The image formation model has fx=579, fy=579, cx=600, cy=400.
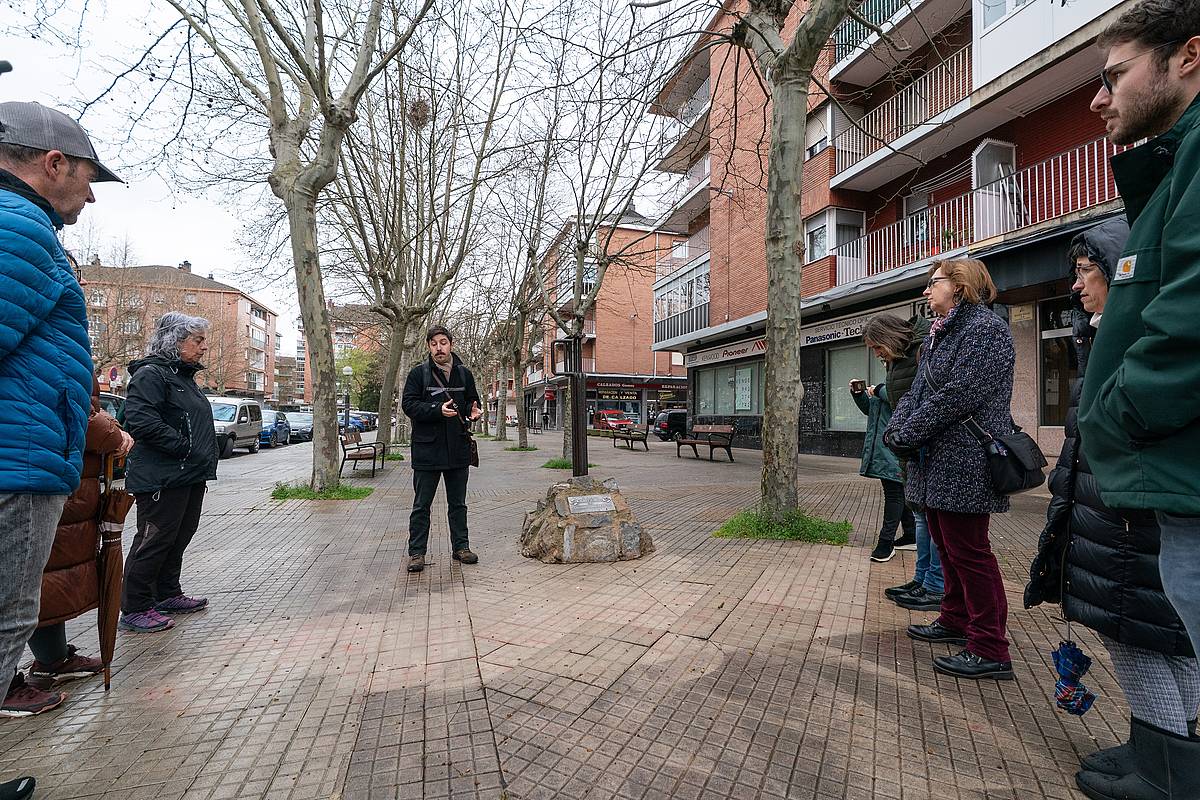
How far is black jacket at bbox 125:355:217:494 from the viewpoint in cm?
365

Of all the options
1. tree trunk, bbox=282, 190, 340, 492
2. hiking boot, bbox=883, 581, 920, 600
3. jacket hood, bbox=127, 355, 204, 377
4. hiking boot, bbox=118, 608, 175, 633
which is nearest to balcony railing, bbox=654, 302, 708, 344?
tree trunk, bbox=282, 190, 340, 492

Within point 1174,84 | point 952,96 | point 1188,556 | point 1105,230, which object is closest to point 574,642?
point 1188,556

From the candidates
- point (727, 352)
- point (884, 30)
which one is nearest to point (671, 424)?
point (727, 352)

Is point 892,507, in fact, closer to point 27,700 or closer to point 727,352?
point 27,700

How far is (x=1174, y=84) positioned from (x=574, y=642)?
3.24m

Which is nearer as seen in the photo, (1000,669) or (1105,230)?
(1105,230)

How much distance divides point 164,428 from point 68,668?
141cm

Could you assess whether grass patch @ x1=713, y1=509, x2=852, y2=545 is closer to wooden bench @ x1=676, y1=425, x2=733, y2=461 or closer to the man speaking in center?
the man speaking in center

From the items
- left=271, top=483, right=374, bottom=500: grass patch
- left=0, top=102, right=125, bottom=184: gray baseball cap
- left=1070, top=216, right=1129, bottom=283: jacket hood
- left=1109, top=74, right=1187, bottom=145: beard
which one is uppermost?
left=0, top=102, right=125, bottom=184: gray baseball cap

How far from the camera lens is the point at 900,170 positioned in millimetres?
14992

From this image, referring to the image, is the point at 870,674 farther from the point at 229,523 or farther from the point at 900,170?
the point at 900,170

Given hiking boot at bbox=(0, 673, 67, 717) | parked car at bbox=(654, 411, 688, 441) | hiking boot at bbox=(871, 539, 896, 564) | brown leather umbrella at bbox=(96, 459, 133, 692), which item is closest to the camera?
hiking boot at bbox=(0, 673, 67, 717)

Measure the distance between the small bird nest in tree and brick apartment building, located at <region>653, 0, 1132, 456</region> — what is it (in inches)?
224

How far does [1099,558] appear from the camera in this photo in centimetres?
203
